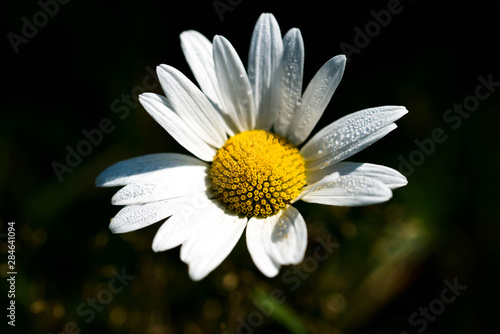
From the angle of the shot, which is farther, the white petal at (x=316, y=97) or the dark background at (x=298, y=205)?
the dark background at (x=298, y=205)

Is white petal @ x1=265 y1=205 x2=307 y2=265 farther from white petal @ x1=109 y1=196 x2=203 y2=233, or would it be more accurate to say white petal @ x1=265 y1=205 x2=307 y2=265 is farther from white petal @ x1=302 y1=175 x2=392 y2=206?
white petal @ x1=109 y1=196 x2=203 y2=233

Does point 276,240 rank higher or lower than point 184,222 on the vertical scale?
lower

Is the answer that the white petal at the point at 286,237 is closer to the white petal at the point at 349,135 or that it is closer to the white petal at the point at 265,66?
the white petal at the point at 349,135

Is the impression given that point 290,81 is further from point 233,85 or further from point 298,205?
point 298,205

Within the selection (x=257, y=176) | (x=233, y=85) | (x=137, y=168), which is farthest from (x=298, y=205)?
(x=137, y=168)

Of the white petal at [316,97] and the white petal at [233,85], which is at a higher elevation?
the white petal at [233,85]

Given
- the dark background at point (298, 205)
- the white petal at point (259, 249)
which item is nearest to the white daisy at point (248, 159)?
the white petal at point (259, 249)

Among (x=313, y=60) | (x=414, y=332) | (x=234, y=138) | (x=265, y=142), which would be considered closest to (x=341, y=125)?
(x=265, y=142)

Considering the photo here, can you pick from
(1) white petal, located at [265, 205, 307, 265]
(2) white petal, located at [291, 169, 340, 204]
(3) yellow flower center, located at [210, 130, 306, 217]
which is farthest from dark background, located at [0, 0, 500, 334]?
(2) white petal, located at [291, 169, 340, 204]
